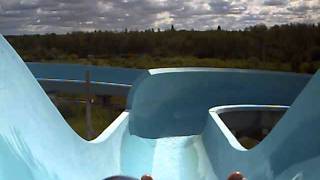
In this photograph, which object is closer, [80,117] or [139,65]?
[80,117]

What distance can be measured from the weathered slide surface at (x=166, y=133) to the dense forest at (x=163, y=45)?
3130 millimetres

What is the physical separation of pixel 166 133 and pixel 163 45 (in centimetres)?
570

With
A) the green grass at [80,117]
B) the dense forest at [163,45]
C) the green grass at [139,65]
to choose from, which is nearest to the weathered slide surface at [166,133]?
the green grass at [139,65]

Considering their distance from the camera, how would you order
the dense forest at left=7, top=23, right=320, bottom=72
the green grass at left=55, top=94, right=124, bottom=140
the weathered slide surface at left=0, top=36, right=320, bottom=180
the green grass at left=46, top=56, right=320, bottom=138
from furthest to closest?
the dense forest at left=7, top=23, right=320, bottom=72 < the green grass at left=46, top=56, right=320, bottom=138 < the green grass at left=55, top=94, right=124, bottom=140 < the weathered slide surface at left=0, top=36, right=320, bottom=180

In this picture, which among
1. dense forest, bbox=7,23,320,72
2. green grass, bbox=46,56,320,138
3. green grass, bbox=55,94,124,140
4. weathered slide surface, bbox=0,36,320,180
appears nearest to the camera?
weathered slide surface, bbox=0,36,320,180

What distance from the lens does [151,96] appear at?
963 centimetres

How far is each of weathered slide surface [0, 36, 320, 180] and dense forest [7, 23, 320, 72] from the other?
10.3ft

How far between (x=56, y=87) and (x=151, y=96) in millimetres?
3752

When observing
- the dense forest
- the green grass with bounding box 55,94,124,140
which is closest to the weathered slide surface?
the green grass with bounding box 55,94,124,140

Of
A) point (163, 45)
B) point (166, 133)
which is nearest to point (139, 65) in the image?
point (163, 45)

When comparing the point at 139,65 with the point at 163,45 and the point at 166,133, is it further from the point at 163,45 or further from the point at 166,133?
the point at 166,133

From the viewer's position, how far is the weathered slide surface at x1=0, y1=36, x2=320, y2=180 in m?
3.12

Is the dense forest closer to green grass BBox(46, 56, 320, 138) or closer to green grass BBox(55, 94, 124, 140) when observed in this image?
green grass BBox(46, 56, 320, 138)

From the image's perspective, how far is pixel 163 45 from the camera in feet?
Result: 47.9
